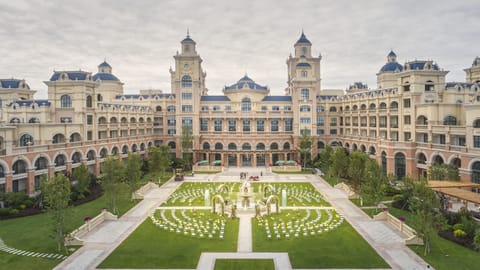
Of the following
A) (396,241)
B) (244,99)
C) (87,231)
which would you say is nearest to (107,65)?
(244,99)

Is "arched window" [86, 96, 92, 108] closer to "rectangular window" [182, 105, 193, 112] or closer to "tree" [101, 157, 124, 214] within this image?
"rectangular window" [182, 105, 193, 112]

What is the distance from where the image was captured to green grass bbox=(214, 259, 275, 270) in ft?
75.5

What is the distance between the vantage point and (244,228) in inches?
1259

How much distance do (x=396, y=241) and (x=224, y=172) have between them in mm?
42059

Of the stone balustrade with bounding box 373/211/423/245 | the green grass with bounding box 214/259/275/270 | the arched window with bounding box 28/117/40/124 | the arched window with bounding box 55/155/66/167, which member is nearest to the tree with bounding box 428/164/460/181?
the stone balustrade with bounding box 373/211/423/245

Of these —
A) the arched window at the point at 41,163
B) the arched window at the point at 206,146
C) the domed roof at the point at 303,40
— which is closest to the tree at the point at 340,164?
the arched window at the point at 206,146

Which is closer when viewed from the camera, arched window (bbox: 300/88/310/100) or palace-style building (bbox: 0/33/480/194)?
palace-style building (bbox: 0/33/480/194)

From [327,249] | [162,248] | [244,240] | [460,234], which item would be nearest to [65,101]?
[162,248]

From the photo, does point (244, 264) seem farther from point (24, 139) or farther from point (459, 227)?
point (24, 139)

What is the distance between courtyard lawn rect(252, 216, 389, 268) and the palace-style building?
961 inches

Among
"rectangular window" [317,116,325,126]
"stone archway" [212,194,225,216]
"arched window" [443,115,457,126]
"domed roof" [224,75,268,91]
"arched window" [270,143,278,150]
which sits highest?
"domed roof" [224,75,268,91]

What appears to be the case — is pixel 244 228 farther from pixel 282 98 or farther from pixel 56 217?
pixel 282 98

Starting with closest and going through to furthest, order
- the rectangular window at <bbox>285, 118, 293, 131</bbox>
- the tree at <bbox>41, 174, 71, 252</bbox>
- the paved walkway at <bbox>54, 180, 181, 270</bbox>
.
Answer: the paved walkway at <bbox>54, 180, 181, 270</bbox>, the tree at <bbox>41, 174, 71, 252</bbox>, the rectangular window at <bbox>285, 118, 293, 131</bbox>

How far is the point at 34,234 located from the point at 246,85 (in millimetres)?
55949
